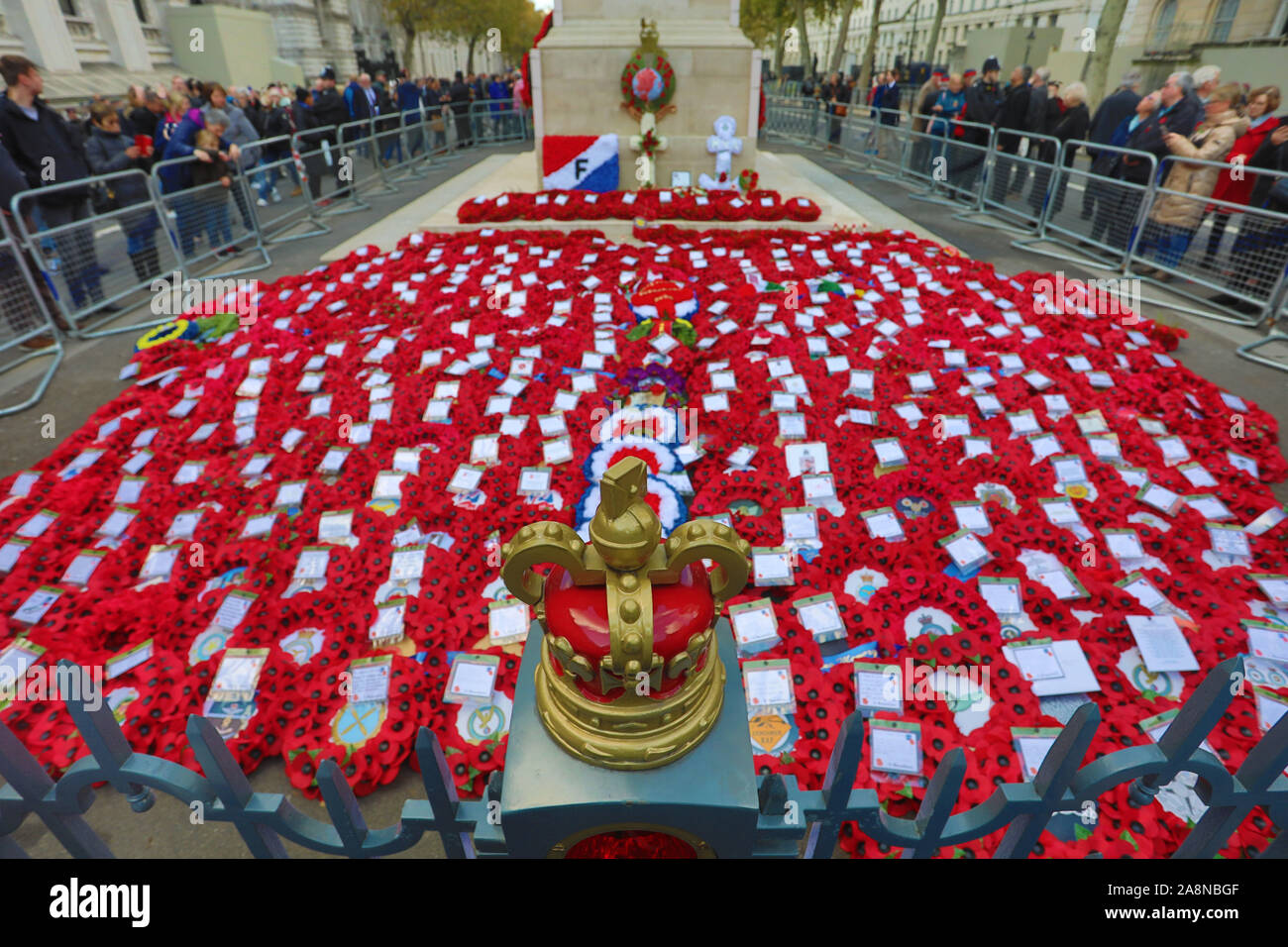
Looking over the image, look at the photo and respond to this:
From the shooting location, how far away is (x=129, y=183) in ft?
24.2

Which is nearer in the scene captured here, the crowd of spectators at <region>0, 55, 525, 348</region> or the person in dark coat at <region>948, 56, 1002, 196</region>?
the crowd of spectators at <region>0, 55, 525, 348</region>

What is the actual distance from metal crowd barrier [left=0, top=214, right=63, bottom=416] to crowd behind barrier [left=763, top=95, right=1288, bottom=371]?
36.5ft

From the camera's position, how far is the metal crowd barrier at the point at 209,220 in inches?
299

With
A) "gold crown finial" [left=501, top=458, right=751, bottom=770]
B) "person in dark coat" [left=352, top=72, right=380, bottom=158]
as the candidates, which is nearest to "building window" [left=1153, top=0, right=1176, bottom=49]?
"person in dark coat" [left=352, top=72, right=380, bottom=158]

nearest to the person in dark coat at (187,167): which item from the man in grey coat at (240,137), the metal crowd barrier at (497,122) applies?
the man in grey coat at (240,137)

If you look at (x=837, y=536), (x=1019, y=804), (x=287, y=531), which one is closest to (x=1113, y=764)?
(x=1019, y=804)

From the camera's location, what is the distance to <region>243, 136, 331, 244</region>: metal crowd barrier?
9673mm

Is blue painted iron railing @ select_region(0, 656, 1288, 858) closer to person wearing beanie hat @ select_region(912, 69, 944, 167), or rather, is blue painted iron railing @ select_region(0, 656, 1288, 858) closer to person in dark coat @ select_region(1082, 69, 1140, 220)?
person in dark coat @ select_region(1082, 69, 1140, 220)

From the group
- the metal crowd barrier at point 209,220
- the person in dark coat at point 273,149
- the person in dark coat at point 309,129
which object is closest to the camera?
the metal crowd barrier at point 209,220

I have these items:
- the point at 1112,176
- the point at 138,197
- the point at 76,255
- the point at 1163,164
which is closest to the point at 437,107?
the point at 138,197

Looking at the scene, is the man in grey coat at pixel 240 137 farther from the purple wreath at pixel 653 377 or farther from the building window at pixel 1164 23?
the building window at pixel 1164 23

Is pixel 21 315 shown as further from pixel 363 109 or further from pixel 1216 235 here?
pixel 1216 235

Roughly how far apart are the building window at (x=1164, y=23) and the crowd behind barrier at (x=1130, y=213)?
27.6m

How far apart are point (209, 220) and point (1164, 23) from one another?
41161 millimetres
